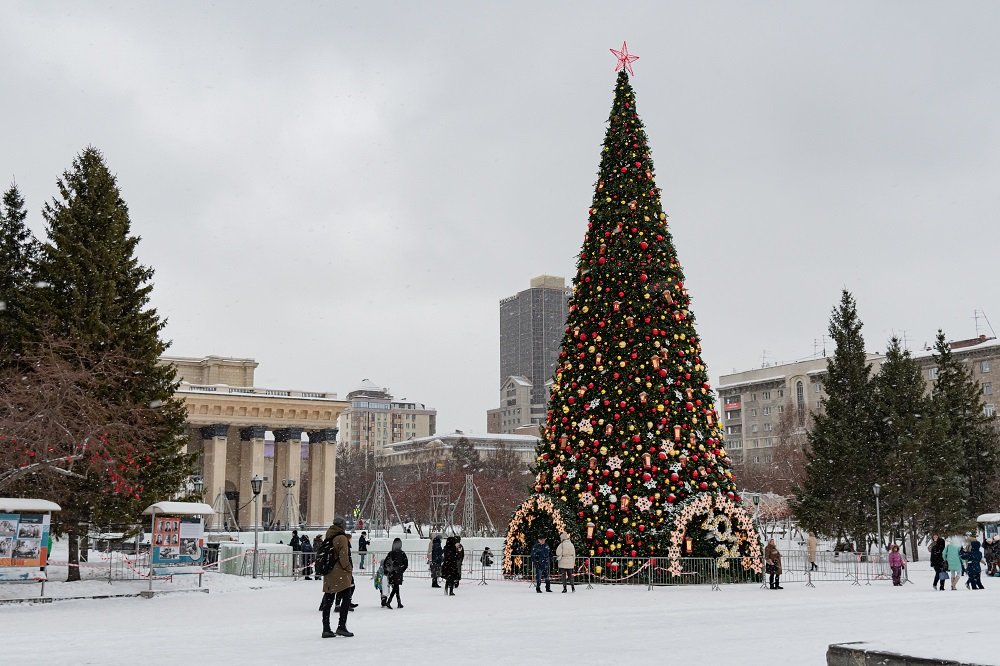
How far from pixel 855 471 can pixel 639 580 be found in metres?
20.5

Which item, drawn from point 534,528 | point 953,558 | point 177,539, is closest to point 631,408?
point 534,528

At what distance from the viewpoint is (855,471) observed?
132ft

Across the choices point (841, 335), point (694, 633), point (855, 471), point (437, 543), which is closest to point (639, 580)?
point (437, 543)

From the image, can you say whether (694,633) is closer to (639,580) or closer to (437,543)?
(639,580)

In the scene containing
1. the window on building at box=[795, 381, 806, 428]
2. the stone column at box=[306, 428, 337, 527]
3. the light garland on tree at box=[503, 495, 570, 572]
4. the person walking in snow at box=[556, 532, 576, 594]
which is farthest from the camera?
the window on building at box=[795, 381, 806, 428]

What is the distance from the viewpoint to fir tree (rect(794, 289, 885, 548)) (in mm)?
39875

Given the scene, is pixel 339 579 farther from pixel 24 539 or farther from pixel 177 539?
pixel 177 539

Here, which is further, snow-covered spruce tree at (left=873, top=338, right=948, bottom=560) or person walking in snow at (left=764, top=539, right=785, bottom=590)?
snow-covered spruce tree at (left=873, top=338, right=948, bottom=560)

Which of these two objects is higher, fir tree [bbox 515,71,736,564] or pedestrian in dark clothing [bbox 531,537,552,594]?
fir tree [bbox 515,71,736,564]

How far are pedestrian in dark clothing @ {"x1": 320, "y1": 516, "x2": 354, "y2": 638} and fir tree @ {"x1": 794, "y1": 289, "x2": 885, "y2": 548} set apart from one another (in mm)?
31076

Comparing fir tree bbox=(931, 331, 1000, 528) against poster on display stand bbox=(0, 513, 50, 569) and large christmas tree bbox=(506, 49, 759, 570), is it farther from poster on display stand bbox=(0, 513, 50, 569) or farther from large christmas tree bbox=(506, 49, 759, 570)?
poster on display stand bbox=(0, 513, 50, 569)

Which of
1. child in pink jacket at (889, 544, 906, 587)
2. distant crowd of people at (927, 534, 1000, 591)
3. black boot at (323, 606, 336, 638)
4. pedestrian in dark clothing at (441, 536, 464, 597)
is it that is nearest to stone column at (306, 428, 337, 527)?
pedestrian in dark clothing at (441, 536, 464, 597)

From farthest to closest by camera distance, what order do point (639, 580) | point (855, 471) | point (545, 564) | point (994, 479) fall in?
point (994, 479) < point (855, 471) < point (639, 580) < point (545, 564)

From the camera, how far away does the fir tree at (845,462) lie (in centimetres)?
3988
